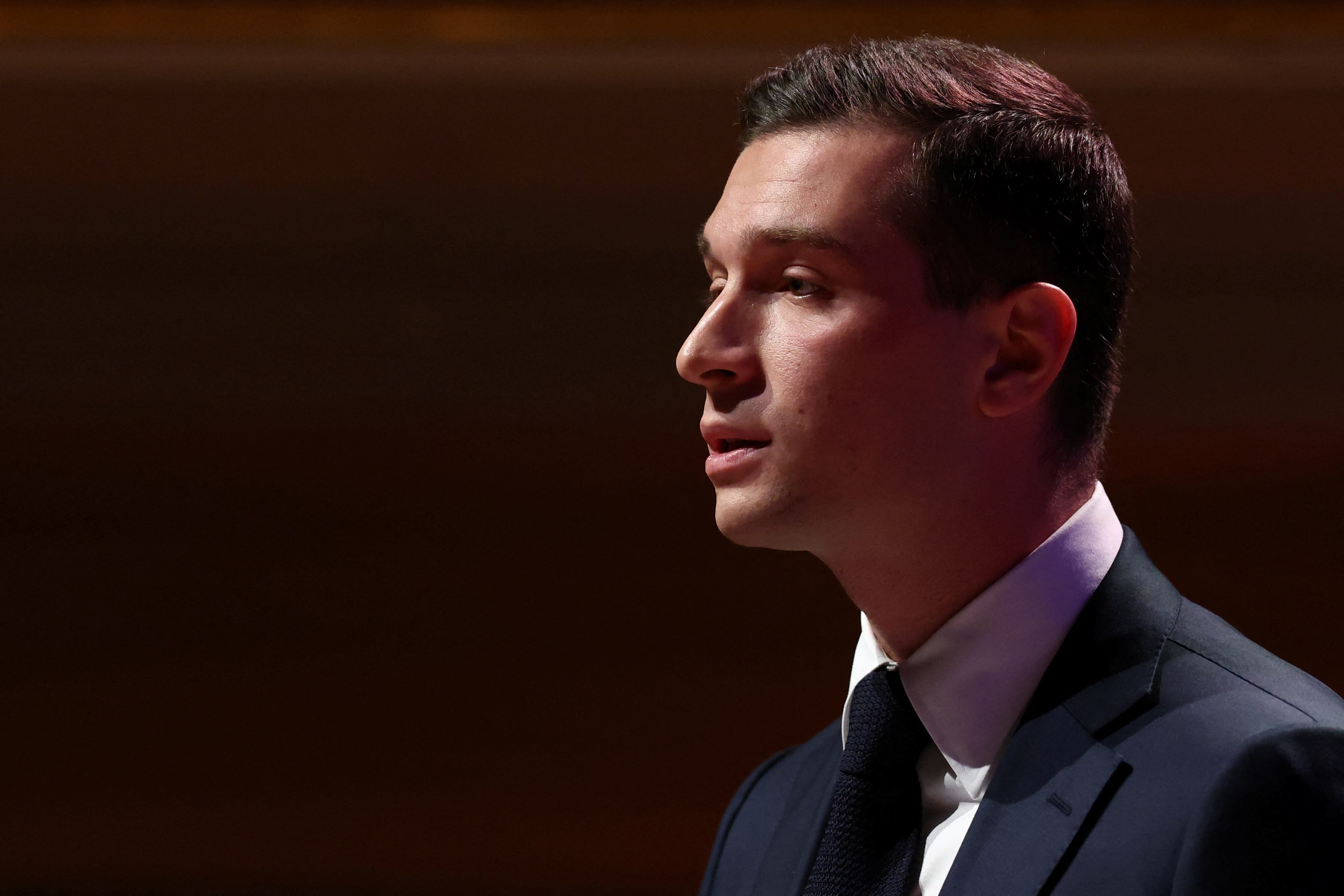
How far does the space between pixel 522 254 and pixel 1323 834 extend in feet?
4.34

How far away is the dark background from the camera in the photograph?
5.67ft

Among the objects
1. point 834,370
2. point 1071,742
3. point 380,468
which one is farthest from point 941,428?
point 380,468

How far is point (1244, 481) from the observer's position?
1.68 meters

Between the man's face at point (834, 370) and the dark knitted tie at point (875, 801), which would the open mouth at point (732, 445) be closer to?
the man's face at point (834, 370)

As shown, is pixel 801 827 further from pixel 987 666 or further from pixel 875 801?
pixel 987 666

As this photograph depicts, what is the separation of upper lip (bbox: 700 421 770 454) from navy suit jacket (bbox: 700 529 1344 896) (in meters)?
0.23

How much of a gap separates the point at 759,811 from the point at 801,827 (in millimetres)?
84

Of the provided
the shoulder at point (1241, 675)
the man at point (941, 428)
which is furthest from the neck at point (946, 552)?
the shoulder at point (1241, 675)

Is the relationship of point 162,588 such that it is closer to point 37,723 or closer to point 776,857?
point 37,723

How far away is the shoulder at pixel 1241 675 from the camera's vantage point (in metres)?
0.69

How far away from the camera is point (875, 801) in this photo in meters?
0.82

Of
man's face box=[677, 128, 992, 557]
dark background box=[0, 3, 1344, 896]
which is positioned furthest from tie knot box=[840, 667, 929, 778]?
dark background box=[0, 3, 1344, 896]

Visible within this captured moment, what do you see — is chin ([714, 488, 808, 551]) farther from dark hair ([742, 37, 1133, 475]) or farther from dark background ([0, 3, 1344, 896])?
dark background ([0, 3, 1344, 896])

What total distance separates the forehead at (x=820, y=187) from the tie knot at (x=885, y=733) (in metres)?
0.29
